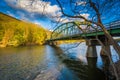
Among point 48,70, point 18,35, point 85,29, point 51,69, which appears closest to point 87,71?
point 51,69

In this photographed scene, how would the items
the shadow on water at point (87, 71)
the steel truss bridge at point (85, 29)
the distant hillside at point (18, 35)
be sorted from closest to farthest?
the steel truss bridge at point (85, 29), the shadow on water at point (87, 71), the distant hillside at point (18, 35)

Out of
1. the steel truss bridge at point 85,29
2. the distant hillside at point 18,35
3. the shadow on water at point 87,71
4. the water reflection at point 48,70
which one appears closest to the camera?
the steel truss bridge at point 85,29

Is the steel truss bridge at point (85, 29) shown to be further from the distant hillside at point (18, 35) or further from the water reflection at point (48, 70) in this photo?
the distant hillside at point (18, 35)

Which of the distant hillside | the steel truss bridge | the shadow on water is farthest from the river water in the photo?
the distant hillside

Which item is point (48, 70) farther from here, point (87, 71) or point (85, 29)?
point (85, 29)

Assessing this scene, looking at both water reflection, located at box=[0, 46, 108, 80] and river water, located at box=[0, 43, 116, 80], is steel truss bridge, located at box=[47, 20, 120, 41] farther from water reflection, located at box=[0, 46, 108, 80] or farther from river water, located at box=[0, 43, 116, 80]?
water reflection, located at box=[0, 46, 108, 80]

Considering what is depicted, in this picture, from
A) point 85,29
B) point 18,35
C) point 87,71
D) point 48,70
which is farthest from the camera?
point 18,35

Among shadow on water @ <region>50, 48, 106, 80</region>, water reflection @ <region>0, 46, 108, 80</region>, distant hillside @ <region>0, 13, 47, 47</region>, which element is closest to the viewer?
water reflection @ <region>0, 46, 108, 80</region>

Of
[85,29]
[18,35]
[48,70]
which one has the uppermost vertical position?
[18,35]

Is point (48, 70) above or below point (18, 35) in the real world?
below

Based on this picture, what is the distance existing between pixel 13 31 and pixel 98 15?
473 ft

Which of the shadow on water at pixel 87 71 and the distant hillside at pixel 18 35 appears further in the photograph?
the distant hillside at pixel 18 35

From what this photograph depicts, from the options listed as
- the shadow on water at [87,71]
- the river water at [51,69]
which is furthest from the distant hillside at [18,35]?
the shadow on water at [87,71]

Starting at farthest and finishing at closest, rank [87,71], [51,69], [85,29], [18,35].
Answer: [18,35]
[51,69]
[87,71]
[85,29]
